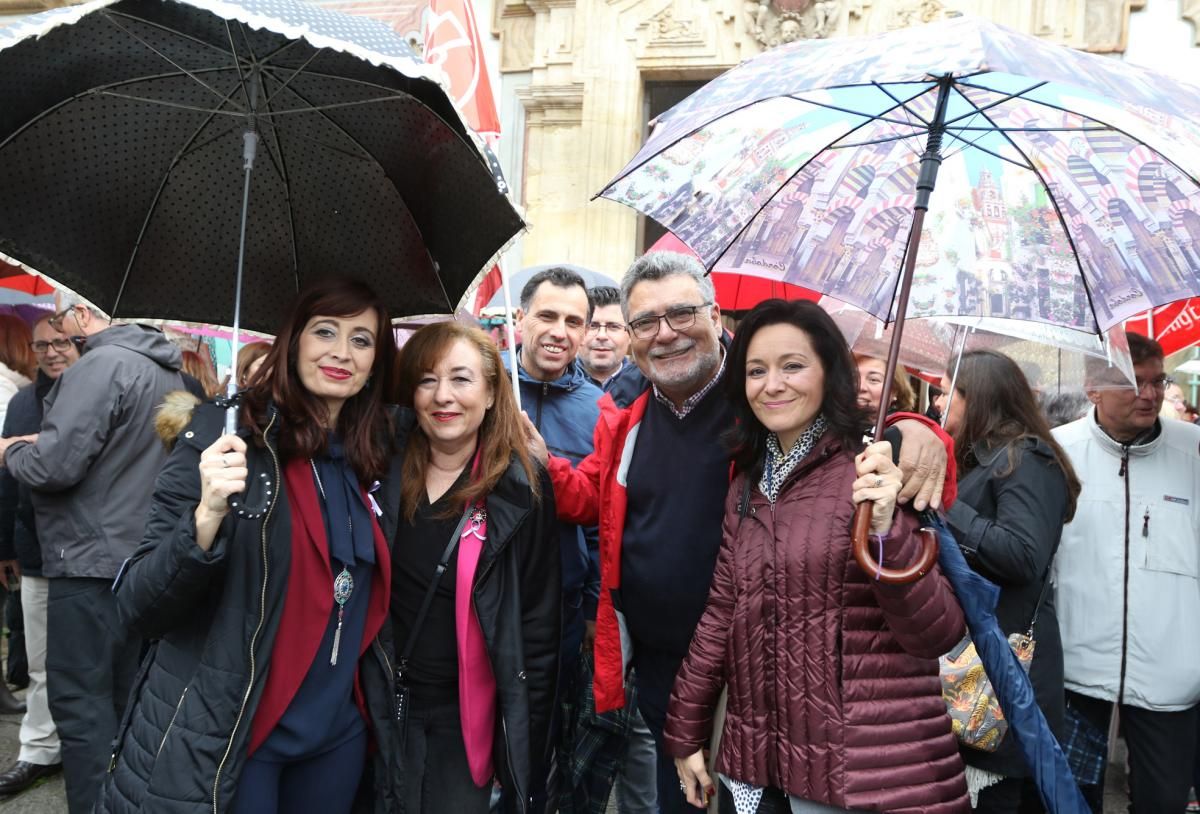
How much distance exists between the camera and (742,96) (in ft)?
6.77

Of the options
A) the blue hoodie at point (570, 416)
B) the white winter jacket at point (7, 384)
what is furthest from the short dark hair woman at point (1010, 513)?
the white winter jacket at point (7, 384)

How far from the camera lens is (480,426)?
2.75 m

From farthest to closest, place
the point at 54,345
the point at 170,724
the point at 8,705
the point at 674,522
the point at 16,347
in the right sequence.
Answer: the point at 16,347
the point at 8,705
the point at 54,345
the point at 674,522
the point at 170,724

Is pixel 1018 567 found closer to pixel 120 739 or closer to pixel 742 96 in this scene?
pixel 742 96

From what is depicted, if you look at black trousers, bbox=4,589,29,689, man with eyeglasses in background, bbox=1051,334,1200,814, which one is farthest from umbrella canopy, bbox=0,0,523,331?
black trousers, bbox=4,589,29,689

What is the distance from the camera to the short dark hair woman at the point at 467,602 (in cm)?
254

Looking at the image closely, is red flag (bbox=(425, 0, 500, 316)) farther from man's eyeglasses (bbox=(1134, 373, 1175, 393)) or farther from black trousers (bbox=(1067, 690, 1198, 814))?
black trousers (bbox=(1067, 690, 1198, 814))

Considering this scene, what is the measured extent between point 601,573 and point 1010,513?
4.35 feet

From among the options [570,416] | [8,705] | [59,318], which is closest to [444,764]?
[570,416]

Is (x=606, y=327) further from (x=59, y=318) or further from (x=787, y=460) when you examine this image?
(x=59, y=318)

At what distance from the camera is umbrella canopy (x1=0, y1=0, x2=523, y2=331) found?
7.10 feet

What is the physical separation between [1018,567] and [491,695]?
1657 mm

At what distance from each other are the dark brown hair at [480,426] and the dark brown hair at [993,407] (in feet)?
5.19

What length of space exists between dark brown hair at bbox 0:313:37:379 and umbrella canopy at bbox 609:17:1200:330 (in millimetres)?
4324
